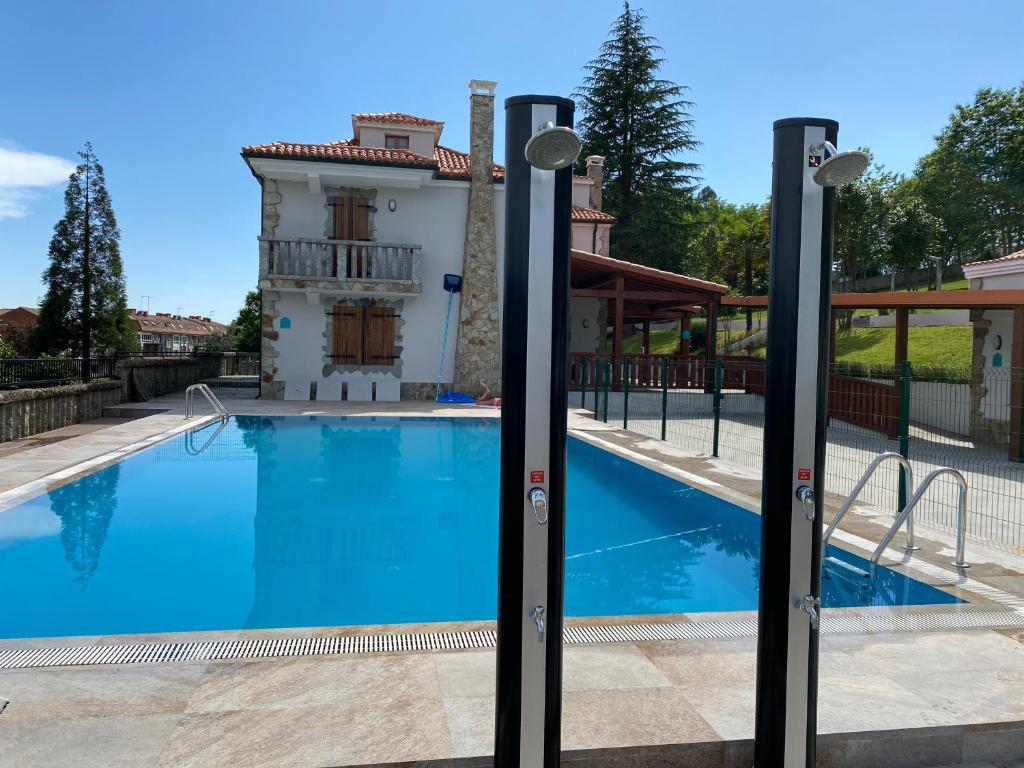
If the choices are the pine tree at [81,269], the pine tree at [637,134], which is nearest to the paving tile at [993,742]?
the pine tree at [81,269]

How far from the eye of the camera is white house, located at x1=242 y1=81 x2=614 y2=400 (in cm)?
1806

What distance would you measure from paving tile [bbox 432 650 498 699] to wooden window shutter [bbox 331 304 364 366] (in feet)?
51.7

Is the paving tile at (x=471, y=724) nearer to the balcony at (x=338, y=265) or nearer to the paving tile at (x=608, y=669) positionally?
the paving tile at (x=608, y=669)

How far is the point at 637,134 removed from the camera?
37906 mm

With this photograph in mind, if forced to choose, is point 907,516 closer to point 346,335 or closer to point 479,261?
point 479,261

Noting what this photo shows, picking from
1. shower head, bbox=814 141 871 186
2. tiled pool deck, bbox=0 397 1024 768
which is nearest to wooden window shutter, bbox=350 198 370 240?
tiled pool deck, bbox=0 397 1024 768

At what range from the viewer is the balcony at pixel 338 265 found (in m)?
17.9

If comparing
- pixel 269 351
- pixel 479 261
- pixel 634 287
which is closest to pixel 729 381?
pixel 634 287

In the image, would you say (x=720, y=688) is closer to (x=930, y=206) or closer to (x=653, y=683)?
(x=653, y=683)

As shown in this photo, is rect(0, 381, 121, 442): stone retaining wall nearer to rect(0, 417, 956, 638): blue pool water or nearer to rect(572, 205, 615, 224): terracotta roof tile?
rect(0, 417, 956, 638): blue pool water

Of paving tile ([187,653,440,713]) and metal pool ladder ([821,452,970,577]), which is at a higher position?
metal pool ladder ([821,452,970,577])

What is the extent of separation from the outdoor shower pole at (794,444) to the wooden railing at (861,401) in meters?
13.3

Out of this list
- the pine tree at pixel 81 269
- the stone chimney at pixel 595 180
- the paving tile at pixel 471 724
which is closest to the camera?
the paving tile at pixel 471 724

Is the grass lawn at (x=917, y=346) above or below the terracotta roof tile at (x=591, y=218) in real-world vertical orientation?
below
